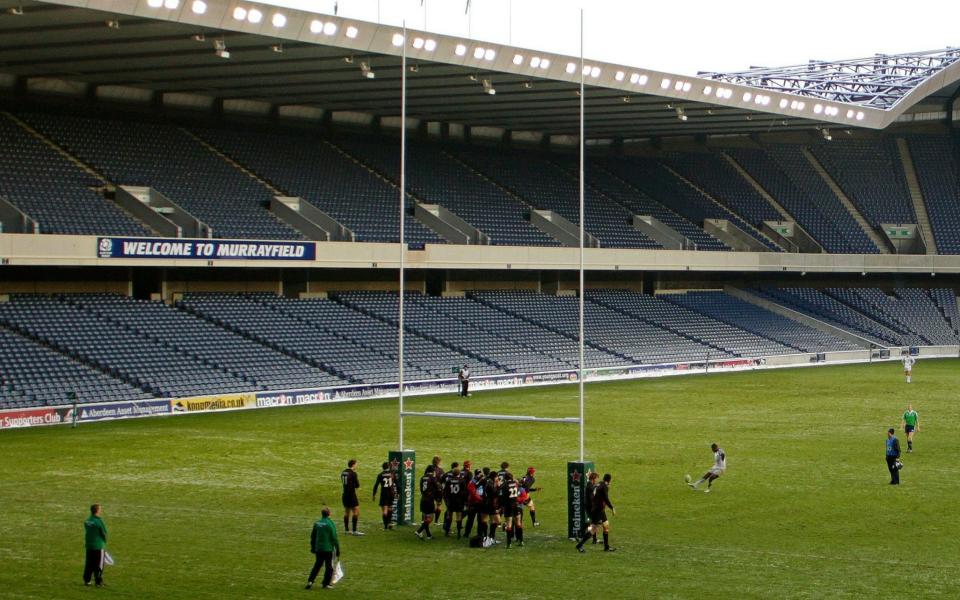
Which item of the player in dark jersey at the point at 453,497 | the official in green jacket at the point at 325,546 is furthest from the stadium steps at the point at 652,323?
the official in green jacket at the point at 325,546

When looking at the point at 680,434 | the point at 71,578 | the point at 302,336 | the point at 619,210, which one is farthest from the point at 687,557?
the point at 619,210

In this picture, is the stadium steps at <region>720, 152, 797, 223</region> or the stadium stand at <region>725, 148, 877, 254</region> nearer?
the stadium stand at <region>725, 148, 877, 254</region>

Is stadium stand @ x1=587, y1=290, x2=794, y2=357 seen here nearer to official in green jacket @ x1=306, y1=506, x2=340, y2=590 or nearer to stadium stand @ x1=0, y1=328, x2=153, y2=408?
stadium stand @ x1=0, y1=328, x2=153, y2=408

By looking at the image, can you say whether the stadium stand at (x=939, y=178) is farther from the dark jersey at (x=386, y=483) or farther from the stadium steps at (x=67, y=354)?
the dark jersey at (x=386, y=483)

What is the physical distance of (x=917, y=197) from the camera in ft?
254

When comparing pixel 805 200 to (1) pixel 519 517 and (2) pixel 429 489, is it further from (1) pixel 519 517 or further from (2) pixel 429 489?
(1) pixel 519 517

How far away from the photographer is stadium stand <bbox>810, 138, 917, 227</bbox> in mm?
76562

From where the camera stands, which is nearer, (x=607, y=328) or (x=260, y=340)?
(x=260, y=340)

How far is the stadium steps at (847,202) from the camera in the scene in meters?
75.2

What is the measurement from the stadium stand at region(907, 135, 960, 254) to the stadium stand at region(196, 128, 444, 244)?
33646mm

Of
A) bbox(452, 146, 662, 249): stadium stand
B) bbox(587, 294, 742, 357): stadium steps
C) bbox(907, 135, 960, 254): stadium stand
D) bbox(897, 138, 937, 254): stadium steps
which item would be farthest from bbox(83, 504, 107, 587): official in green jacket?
bbox(907, 135, 960, 254): stadium stand

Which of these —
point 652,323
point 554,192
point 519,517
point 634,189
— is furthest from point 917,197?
point 519,517

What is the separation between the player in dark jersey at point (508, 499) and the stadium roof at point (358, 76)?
2146cm

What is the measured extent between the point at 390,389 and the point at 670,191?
30329 mm
